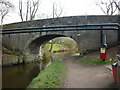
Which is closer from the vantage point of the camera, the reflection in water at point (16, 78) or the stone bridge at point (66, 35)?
the reflection in water at point (16, 78)

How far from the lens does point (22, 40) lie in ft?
43.0

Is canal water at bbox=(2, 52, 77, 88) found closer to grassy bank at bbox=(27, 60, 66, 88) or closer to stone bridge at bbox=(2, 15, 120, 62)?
grassy bank at bbox=(27, 60, 66, 88)

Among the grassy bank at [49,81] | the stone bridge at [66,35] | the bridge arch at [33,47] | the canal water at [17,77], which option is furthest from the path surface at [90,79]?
the bridge arch at [33,47]

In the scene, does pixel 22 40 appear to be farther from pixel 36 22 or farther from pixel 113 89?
pixel 113 89

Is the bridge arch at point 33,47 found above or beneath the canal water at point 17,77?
above

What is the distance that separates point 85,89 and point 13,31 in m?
11.7

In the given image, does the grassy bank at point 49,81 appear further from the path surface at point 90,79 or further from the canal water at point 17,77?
the canal water at point 17,77

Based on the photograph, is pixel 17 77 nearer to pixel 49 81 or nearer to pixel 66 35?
pixel 49 81

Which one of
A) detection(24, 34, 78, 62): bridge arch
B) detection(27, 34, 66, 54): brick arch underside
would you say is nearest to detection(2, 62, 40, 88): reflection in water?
detection(24, 34, 78, 62): bridge arch

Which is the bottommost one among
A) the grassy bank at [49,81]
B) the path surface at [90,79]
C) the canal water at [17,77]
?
the canal water at [17,77]

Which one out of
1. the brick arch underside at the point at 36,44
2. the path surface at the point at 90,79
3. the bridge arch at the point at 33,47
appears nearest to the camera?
the path surface at the point at 90,79

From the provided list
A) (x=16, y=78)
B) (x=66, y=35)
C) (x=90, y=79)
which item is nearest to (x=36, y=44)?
(x=66, y=35)

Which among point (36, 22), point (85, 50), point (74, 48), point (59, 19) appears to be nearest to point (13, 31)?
point (36, 22)

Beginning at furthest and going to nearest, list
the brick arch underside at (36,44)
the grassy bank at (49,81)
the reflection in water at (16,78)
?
the brick arch underside at (36,44) < the reflection in water at (16,78) < the grassy bank at (49,81)
